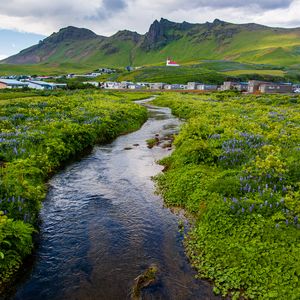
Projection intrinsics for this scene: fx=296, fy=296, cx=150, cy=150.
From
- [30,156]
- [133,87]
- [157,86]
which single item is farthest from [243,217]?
[157,86]

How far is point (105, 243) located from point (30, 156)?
7.85 metres

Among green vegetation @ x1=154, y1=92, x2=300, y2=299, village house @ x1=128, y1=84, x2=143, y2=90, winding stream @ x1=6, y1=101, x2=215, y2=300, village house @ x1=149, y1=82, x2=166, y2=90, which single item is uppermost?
green vegetation @ x1=154, y1=92, x2=300, y2=299

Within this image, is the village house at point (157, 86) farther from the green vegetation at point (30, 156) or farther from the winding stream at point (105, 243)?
the winding stream at point (105, 243)

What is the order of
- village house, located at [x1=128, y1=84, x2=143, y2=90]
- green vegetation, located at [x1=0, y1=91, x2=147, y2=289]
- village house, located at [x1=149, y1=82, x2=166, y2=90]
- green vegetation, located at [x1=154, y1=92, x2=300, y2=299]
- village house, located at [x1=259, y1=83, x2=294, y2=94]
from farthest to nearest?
village house, located at [x1=149, y1=82, x2=166, y2=90] < village house, located at [x1=128, y1=84, x2=143, y2=90] < village house, located at [x1=259, y1=83, x2=294, y2=94] < green vegetation, located at [x1=0, y1=91, x2=147, y2=289] < green vegetation, located at [x1=154, y1=92, x2=300, y2=299]

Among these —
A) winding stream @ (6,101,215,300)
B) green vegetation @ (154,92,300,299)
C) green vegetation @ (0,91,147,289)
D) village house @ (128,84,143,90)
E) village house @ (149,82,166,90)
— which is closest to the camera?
green vegetation @ (154,92,300,299)

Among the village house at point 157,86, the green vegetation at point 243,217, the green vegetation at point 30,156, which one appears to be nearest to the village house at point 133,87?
the village house at point 157,86

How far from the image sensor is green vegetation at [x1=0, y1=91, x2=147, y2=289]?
9.06 metres

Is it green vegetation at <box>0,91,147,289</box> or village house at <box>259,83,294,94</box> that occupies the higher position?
green vegetation at <box>0,91,147,289</box>

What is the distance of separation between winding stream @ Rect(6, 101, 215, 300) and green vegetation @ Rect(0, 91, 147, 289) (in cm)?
87

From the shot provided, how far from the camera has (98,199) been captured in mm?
14555

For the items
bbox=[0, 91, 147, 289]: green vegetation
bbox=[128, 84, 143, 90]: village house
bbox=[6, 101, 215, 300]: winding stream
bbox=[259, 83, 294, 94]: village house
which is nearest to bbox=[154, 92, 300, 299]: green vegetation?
bbox=[6, 101, 215, 300]: winding stream

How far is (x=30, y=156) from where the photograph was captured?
16.2m

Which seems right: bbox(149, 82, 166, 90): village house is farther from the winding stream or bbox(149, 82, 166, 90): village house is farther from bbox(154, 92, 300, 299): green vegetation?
bbox(154, 92, 300, 299): green vegetation

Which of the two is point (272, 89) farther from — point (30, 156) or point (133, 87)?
point (30, 156)
